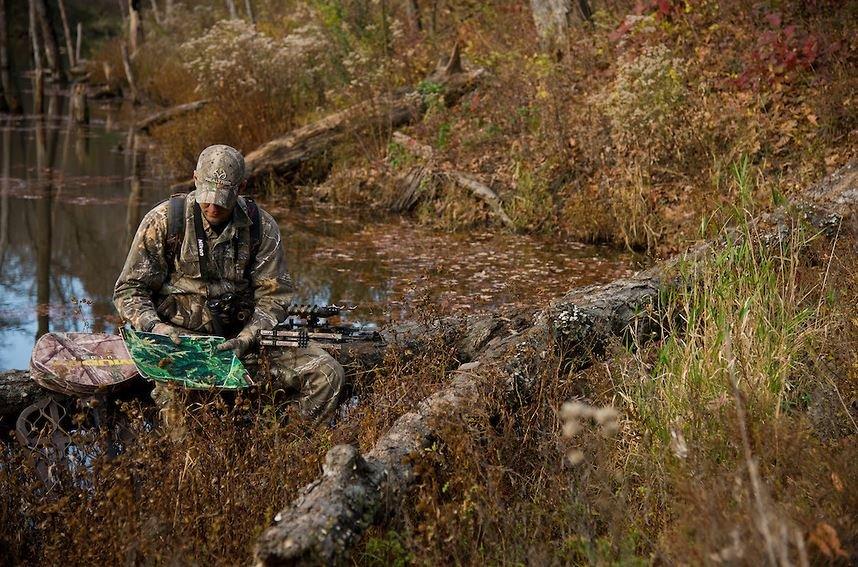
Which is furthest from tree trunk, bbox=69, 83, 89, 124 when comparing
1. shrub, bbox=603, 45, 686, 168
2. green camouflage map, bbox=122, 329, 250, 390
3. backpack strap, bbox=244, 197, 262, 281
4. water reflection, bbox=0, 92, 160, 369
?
green camouflage map, bbox=122, 329, 250, 390

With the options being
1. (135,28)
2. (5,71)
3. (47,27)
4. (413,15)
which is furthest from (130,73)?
(413,15)

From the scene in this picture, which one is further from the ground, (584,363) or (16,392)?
(16,392)

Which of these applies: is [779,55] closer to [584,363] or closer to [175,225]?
[584,363]

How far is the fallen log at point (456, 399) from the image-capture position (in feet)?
11.4

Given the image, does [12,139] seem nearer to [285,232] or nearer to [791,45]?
[285,232]

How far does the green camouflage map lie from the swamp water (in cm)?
128

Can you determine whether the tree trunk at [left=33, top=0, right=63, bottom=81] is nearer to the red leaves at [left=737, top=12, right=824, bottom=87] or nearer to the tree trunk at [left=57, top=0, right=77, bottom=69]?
the tree trunk at [left=57, top=0, right=77, bottom=69]

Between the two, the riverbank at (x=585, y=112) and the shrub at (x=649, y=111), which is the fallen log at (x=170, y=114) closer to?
the riverbank at (x=585, y=112)

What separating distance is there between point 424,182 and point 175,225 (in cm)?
776

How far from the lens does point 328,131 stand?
14680 mm

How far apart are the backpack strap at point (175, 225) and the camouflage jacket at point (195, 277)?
2 centimetres

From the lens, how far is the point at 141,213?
13398 millimetres

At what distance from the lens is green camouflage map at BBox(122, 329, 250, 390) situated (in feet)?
17.4

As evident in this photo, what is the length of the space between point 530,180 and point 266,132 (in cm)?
532
